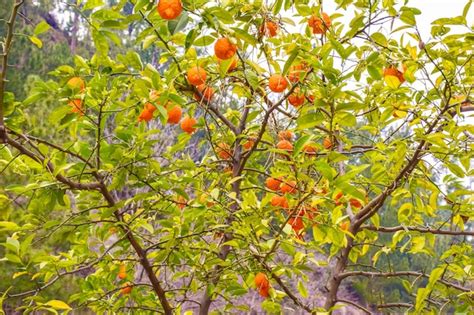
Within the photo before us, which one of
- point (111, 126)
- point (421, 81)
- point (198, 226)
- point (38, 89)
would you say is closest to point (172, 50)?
point (38, 89)

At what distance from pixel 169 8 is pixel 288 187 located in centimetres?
70

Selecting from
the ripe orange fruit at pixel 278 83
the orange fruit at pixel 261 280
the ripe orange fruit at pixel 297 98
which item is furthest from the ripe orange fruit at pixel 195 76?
the orange fruit at pixel 261 280

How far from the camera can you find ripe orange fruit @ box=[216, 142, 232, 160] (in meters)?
1.70

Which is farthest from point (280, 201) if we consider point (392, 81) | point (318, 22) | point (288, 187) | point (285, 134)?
point (318, 22)

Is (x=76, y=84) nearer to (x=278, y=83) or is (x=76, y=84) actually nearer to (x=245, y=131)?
(x=278, y=83)

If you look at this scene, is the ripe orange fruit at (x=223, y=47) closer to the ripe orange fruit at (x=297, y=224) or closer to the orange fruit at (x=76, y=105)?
the orange fruit at (x=76, y=105)

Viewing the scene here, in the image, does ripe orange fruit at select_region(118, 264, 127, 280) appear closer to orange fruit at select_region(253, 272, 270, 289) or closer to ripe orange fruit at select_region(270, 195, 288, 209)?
orange fruit at select_region(253, 272, 270, 289)

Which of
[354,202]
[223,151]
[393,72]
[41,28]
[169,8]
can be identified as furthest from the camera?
[223,151]

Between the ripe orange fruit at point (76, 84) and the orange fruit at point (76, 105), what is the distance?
0.03 m

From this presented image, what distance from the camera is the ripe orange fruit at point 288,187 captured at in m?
1.36

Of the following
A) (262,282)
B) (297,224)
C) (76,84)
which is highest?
(76,84)

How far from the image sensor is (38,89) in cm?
112

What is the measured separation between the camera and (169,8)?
873 millimetres

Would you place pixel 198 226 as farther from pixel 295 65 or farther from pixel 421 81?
pixel 421 81
